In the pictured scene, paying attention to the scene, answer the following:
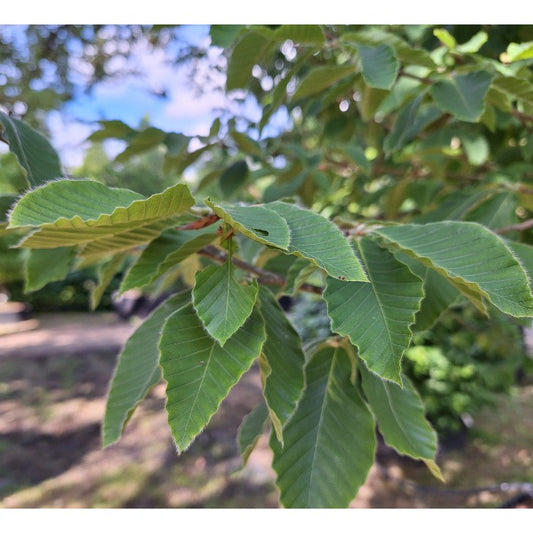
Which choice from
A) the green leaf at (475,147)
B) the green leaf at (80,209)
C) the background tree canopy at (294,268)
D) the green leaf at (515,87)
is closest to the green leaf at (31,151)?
the background tree canopy at (294,268)

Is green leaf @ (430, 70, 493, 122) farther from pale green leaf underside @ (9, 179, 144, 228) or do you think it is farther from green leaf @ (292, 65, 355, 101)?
pale green leaf underside @ (9, 179, 144, 228)

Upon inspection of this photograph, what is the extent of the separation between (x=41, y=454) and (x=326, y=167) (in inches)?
115

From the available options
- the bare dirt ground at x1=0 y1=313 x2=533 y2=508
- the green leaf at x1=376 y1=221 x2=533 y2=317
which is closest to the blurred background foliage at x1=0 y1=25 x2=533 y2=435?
the green leaf at x1=376 y1=221 x2=533 y2=317

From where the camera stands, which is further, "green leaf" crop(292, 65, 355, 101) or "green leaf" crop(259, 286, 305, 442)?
"green leaf" crop(292, 65, 355, 101)

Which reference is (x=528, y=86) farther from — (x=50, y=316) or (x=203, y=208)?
(x=50, y=316)

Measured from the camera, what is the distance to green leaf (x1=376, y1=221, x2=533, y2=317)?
16.9 inches

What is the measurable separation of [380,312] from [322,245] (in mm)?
108

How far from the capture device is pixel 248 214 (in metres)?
0.44

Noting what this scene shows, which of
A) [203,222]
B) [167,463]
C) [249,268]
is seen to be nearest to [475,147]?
[249,268]

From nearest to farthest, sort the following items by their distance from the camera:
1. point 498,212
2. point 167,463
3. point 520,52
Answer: point 520,52 < point 498,212 < point 167,463

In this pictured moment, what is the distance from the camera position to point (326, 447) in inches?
23.3

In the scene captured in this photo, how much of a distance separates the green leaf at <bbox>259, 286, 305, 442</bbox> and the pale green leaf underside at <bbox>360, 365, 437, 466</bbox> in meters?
0.12

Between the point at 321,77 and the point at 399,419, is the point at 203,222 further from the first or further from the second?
the point at 321,77

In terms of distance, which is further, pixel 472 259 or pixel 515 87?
pixel 515 87
